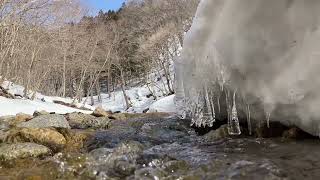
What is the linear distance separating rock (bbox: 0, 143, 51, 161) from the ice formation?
286 centimetres

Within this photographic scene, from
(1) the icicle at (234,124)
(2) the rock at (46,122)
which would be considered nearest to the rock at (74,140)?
(2) the rock at (46,122)

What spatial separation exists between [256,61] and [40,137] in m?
4.40

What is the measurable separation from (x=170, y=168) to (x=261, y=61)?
7.37 feet

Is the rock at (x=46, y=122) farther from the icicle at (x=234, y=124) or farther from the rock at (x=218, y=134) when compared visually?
the icicle at (x=234, y=124)

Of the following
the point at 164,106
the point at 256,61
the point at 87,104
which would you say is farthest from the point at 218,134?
the point at 87,104

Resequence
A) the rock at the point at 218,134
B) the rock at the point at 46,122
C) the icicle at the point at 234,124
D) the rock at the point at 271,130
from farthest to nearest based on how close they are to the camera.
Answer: the rock at the point at 46,122 < the rock at the point at 218,134 < the rock at the point at 271,130 < the icicle at the point at 234,124

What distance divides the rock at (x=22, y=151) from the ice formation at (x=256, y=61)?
113 inches

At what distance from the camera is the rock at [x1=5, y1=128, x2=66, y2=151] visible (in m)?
7.83

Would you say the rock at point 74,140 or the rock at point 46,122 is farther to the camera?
the rock at point 46,122

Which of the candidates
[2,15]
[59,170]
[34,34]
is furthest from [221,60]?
[34,34]

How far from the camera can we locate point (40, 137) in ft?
26.0

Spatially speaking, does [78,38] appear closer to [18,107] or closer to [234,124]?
[18,107]

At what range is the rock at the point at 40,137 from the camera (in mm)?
7828

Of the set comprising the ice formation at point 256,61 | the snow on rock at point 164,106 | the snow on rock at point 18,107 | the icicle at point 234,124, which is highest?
the ice formation at point 256,61
